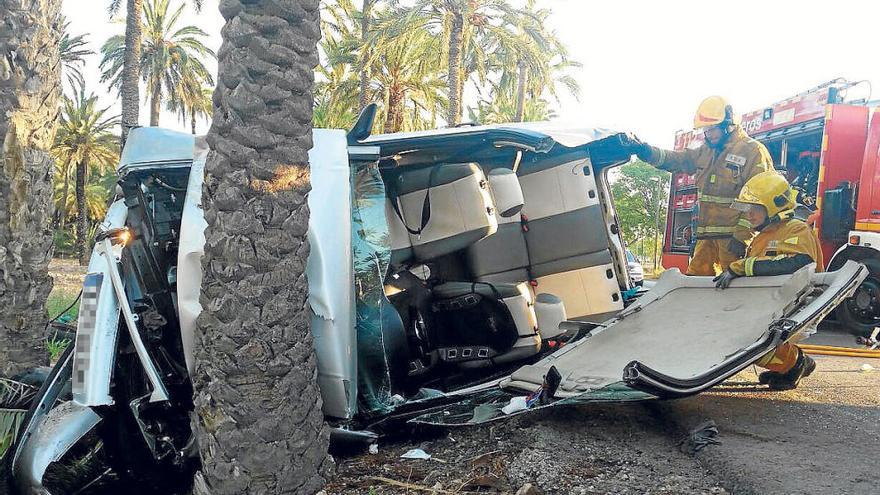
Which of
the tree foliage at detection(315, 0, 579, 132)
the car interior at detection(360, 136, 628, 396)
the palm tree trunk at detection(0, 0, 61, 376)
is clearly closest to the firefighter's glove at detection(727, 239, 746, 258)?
the car interior at detection(360, 136, 628, 396)

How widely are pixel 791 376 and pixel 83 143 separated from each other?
990 inches

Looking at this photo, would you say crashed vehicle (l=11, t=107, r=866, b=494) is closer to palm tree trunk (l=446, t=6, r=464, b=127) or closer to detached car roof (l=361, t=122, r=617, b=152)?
detached car roof (l=361, t=122, r=617, b=152)

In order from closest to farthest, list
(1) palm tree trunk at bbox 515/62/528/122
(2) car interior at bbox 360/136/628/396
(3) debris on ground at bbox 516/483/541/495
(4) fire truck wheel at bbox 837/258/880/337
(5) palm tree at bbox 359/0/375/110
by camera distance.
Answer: (3) debris on ground at bbox 516/483/541/495 < (2) car interior at bbox 360/136/628/396 < (4) fire truck wheel at bbox 837/258/880/337 < (5) palm tree at bbox 359/0/375/110 < (1) palm tree trunk at bbox 515/62/528/122

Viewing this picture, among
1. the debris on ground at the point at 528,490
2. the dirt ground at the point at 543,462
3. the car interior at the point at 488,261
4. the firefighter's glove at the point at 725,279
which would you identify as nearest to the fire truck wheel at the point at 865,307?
the firefighter's glove at the point at 725,279

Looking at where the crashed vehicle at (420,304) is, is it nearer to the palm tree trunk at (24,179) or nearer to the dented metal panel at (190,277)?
the dented metal panel at (190,277)

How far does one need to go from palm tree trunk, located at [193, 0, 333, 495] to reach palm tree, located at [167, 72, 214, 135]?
2184cm

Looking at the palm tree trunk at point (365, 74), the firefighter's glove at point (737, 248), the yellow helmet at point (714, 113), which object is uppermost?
the palm tree trunk at point (365, 74)

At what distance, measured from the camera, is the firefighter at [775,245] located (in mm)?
4430

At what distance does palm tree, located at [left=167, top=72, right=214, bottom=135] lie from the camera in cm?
2342

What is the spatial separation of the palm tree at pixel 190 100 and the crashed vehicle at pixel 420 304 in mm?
20503

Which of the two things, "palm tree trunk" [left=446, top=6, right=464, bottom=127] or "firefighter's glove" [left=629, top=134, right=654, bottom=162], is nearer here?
"firefighter's glove" [left=629, top=134, right=654, bottom=162]

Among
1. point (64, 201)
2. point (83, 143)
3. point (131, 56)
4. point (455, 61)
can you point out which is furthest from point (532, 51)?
point (64, 201)

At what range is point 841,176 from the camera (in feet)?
27.1

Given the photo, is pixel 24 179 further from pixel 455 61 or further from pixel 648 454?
pixel 455 61
